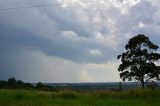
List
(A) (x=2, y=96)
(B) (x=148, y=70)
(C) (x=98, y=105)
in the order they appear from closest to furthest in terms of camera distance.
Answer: (C) (x=98, y=105) → (A) (x=2, y=96) → (B) (x=148, y=70)

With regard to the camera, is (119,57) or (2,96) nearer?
(2,96)

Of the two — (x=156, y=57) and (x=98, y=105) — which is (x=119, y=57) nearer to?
(x=156, y=57)

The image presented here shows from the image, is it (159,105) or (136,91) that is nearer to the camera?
(159,105)

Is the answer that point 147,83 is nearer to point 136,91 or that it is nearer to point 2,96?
point 136,91

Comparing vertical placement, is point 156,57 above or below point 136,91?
above

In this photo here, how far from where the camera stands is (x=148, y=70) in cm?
5925

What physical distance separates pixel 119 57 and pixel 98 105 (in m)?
38.6

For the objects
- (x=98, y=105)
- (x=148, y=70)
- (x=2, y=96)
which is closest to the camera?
(x=98, y=105)

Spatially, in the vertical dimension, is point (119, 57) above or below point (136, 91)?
above

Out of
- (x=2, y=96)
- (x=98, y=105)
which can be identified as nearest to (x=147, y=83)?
(x=2, y=96)

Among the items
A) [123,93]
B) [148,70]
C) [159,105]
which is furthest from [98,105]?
[148,70]

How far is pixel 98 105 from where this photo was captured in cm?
2356

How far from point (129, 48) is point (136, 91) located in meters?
29.6

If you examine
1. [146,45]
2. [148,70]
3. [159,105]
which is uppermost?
[146,45]
